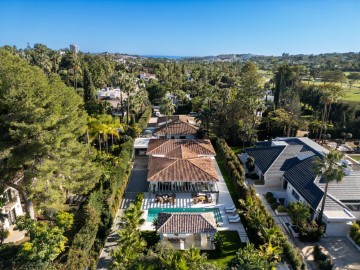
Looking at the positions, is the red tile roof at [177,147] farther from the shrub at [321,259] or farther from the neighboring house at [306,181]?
the shrub at [321,259]

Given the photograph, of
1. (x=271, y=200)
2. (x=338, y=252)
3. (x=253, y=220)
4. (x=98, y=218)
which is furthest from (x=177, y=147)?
(x=338, y=252)

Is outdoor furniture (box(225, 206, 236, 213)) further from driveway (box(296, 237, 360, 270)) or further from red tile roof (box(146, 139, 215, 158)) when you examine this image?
red tile roof (box(146, 139, 215, 158))

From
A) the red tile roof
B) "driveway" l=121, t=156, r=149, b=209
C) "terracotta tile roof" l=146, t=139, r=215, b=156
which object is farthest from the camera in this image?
"terracotta tile roof" l=146, t=139, r=215, b=156

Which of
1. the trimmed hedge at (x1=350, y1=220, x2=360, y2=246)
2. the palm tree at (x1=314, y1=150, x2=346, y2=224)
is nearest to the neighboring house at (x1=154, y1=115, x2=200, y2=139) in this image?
the palm tree at (x1=314, y1=150, x2=346, y2=224)

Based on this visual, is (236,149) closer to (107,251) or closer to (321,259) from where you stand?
(321,259)

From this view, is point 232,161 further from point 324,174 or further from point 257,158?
point 324,174

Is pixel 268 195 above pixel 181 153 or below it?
below
